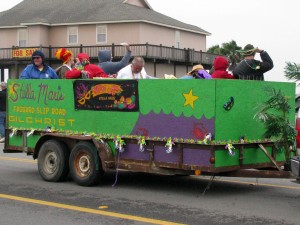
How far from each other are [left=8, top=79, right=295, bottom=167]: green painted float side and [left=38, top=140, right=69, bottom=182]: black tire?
0.30 metres

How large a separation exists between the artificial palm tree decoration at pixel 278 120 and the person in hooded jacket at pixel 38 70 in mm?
4310

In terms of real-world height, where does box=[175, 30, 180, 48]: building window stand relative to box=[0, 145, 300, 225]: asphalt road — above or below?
above

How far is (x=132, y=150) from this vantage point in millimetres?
9297

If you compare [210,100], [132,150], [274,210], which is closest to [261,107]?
[210,100]

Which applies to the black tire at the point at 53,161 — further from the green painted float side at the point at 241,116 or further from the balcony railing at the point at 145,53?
the balcony railing at the point at 145,53

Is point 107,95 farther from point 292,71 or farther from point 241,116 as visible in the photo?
point 292,71

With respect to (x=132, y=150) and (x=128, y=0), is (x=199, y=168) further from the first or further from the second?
(x=128, y=0)

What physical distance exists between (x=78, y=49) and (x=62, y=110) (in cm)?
3738

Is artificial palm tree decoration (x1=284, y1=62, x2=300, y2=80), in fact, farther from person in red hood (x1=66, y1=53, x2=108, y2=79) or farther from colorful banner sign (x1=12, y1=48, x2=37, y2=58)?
colorful banner sign (x1=12, y1=48, x2=37, y2=58)

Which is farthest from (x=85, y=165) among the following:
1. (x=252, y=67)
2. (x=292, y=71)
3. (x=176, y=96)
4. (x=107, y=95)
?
(x=292, y=71)

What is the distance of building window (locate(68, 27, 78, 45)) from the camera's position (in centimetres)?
4881

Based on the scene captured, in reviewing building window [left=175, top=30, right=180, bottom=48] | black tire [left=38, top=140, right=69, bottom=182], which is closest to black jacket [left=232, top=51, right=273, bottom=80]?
black tire [left=38, top=140, right=69, bottom=182]

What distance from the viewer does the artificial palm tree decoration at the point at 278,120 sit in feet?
28.2

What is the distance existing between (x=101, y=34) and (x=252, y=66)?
128 feet
